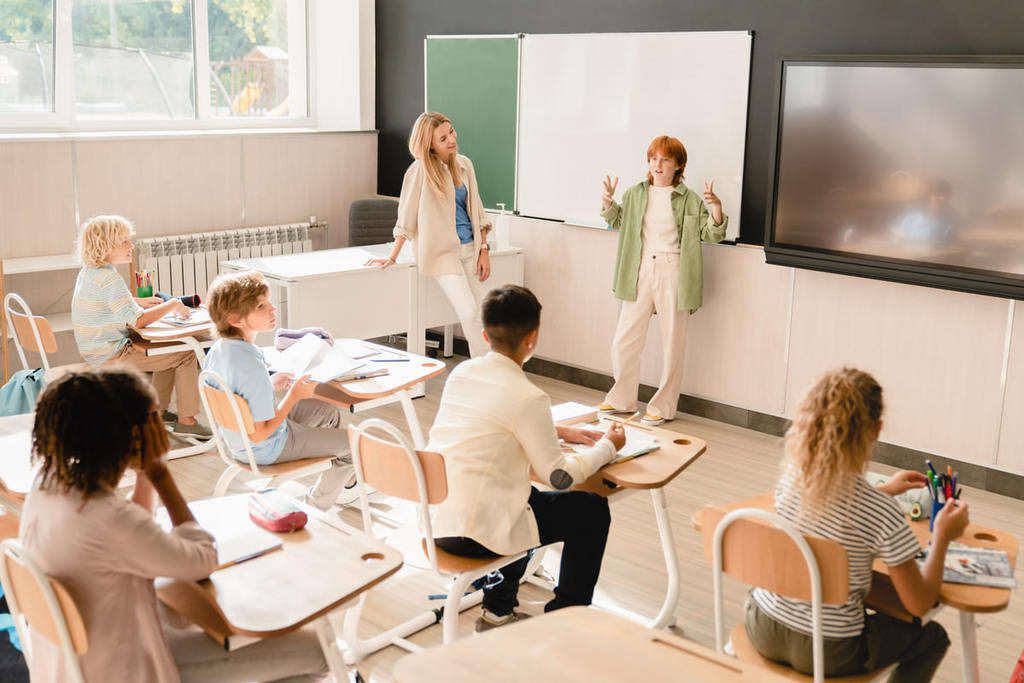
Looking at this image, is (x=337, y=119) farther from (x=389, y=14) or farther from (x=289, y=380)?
(x=289, y=380)

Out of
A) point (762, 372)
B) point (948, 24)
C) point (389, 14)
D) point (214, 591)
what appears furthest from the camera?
point (389, 14)

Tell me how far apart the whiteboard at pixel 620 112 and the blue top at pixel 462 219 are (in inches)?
28.9

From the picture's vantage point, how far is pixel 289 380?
360 cm

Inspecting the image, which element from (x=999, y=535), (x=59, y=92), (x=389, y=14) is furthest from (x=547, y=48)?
(x=999, y=535)

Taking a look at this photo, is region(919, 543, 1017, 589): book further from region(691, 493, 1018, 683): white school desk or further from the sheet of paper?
the sheet of paper

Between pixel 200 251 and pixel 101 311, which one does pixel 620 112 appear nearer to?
pixel 200 251

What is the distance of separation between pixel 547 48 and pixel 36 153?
2923mm

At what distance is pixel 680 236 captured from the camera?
→ 17.5ft

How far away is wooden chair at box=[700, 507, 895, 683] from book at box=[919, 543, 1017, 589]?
0.89ft

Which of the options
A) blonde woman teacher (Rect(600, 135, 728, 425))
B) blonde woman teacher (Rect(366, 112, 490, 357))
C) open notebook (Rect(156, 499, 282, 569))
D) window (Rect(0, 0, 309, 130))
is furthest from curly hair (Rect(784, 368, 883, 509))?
window (Rect(0, 0, 309, 130))

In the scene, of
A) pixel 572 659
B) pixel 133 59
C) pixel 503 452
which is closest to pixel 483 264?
pixel 133 59

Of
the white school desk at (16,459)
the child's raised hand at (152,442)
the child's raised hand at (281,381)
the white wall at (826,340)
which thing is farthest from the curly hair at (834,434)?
the white wall at (826,340)

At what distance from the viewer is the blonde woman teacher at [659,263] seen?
5246 mm

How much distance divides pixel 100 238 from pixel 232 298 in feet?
4.83
